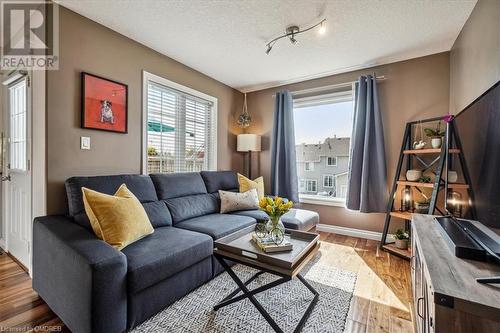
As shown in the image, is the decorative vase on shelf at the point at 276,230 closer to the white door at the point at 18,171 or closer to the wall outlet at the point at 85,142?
the wall outlet at the point at 85,142

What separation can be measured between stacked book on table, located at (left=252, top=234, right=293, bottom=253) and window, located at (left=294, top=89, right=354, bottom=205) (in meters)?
2.22

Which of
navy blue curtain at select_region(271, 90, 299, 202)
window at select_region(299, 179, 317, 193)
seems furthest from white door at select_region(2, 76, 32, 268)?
window at select_region(299, 179, 317, 193)

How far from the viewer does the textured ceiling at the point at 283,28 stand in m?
2.02

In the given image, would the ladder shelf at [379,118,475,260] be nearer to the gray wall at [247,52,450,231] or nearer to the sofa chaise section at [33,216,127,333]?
the gray wall at [247,52,450,231]

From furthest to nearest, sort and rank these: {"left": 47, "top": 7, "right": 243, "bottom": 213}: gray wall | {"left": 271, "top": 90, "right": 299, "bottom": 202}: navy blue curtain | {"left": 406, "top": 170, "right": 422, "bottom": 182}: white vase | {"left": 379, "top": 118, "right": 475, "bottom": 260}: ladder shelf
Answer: {"left": 271, "top": 90, "right": 299, "bottom": 202}: navy blue curtain < {"left": 406, "top": 170, "right": 422, "bottom": 182}: white vase < {"left": 379, "top": 118, "right": 475, "bottom": 260}: ladder shelf < {"left": 47, "top": 7, "right": 243, "bottom": 213}: gray wall

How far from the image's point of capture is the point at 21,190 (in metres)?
2.35

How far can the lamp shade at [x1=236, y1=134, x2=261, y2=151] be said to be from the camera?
3988 millimetres

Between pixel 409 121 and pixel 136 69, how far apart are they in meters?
3.48

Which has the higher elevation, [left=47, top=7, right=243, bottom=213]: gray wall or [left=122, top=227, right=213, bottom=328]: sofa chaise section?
[left=47, top=7, right=243, bottom=213]: gray wall

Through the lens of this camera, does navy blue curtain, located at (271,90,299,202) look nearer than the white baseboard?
No

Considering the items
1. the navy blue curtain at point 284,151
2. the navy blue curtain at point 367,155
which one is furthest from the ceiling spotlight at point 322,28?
the navy blue curtain at point 284,151

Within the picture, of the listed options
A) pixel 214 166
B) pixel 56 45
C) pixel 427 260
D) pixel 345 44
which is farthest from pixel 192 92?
pixel 427 260

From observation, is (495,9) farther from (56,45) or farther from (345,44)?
(56,45)

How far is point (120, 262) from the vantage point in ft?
4.63
